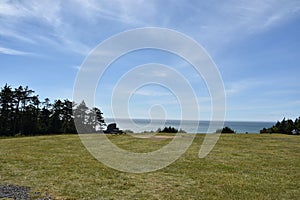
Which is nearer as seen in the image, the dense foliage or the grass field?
the grass field

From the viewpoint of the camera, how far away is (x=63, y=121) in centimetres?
4309

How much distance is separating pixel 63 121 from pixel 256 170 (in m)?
36.7

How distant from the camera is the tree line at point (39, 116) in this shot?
3941cm

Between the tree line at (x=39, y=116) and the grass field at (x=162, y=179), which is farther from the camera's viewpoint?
the tree line at (x=39, y=116)

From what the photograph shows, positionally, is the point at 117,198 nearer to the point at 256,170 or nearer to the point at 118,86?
the point at 256,170

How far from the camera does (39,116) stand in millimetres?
42594

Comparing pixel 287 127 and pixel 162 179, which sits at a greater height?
pixel 287 127

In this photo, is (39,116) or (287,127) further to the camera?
(39,116)

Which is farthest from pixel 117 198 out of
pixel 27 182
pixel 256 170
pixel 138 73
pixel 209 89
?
pixel 138 73

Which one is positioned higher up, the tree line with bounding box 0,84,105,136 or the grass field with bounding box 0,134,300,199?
the tree line with bounding box 0,84,105,136

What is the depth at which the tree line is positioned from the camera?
39406 mm

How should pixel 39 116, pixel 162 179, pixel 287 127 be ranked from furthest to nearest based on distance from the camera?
pixel 39 116 → pixel 287 127 → pixel 162 179

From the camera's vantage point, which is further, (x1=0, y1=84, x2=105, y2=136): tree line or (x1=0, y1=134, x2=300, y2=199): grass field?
(x1=0, y1=84, x2=105, y2=136): tree line

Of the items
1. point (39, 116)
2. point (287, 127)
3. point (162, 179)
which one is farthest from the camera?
point (39, 116)
